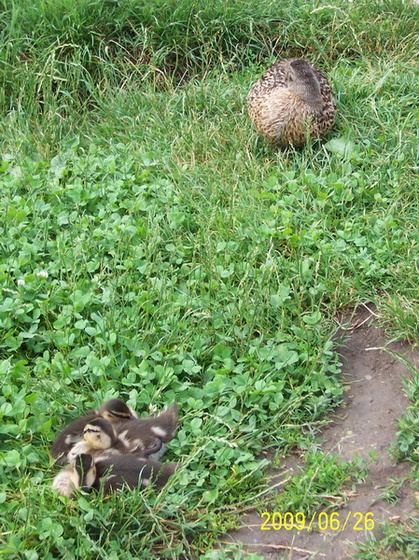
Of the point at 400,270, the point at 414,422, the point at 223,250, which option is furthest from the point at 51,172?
the point at 414,422

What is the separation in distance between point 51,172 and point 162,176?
761 mm

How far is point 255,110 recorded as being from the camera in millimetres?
5445

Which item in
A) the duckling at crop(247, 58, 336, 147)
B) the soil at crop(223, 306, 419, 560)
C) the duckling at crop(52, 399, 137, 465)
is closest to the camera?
the soil at crop(223, 306, 419, 560)

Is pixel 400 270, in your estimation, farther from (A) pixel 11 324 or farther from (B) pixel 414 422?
(A) pixel 11 324

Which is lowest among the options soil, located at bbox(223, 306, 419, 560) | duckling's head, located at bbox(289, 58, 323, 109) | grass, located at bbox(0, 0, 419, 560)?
soil, located at bbox(223, 306, 419, 560)

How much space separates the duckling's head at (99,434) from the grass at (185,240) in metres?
0.27

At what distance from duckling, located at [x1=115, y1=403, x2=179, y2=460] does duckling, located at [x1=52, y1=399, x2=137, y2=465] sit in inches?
1.7

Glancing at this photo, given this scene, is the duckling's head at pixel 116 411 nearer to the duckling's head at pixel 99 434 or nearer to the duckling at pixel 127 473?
the duckling's head at pixel 99 434

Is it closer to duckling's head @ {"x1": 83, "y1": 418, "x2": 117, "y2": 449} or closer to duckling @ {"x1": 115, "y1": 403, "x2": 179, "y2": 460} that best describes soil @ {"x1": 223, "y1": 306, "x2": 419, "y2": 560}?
duckling @ {"x1": 115, "y1": 403, "x2": 179, "y2": 460}

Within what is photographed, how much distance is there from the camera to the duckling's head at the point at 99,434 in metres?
3.26

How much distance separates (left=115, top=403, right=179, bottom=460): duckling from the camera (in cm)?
338

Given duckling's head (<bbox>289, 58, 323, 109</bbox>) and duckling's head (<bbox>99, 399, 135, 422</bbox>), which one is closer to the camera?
duckling's head (<bbox>99, 399, 135, 422</bbox>)
